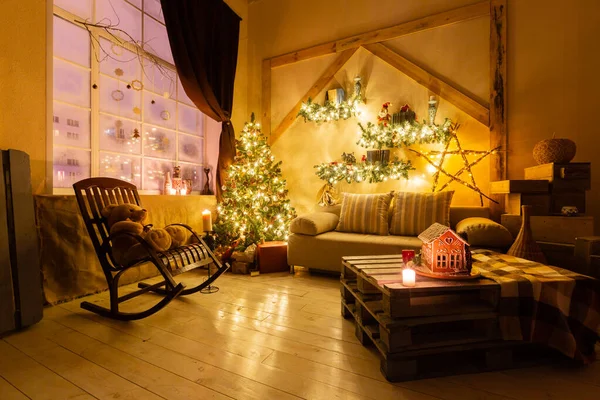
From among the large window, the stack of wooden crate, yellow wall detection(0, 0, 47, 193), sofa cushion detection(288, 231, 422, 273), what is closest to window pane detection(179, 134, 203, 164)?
the large window

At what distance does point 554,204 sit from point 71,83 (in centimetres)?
429

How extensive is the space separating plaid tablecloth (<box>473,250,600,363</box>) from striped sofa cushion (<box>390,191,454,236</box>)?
150 cm

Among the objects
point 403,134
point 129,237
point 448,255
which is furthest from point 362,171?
point 129,237

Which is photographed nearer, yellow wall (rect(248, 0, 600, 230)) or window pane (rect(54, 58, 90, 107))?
window pane (rect(54, 58, 90, 107))

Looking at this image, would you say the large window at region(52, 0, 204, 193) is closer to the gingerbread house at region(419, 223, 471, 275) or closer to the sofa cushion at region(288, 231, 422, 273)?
the sofa cushion at region(288, 231, 422, 273)

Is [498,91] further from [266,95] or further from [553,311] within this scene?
[266,95]

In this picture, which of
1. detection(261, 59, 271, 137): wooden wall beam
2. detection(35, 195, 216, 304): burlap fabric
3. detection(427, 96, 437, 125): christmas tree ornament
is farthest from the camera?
detection(261, 59, 271, 137): wooden wall beam

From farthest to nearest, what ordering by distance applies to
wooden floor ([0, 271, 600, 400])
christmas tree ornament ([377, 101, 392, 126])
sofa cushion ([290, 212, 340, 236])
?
christmas tree ornament ([377, 101, 392, 126]), sofa cushion ([290, 212, 340, 236]), wooden floor ([0, 271, 600, 400])

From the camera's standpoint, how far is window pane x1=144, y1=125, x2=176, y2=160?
338 centimetres

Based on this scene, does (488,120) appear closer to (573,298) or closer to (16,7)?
(573,298)

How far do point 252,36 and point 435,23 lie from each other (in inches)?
103

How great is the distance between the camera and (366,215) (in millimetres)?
3209

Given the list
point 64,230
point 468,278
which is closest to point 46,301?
point 64,230

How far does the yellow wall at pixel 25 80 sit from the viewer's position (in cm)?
213
